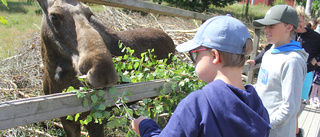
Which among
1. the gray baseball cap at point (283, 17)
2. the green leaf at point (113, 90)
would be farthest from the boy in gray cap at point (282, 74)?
the green leaf at point (113, 90)

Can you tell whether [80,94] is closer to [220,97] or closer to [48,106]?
[48,106]

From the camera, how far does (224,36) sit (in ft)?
3.76

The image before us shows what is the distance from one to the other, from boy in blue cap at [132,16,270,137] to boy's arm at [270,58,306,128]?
0.99 m

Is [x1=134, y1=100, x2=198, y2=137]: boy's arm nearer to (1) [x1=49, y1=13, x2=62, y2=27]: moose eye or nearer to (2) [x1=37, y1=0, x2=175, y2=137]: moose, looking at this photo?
(2) [x1=37, y1=0, x2=175, y2=137]: moose

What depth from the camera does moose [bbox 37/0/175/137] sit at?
190cm

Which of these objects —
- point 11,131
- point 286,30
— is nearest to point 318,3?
point 286,30

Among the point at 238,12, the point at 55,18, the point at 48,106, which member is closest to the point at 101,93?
the point at 48,106

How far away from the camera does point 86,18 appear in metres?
2.75

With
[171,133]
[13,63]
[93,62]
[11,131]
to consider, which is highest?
[93,62]

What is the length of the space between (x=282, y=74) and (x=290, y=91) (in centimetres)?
21

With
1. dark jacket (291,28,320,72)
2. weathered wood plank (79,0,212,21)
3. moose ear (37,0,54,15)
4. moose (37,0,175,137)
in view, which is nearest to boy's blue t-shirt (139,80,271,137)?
moose (37,0,175,137)

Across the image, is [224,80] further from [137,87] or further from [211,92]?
[137,87]

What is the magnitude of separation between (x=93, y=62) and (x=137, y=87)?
45 centimetres

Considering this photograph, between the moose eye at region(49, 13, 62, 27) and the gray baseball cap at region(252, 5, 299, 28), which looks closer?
the gray baseball cap at region(252, 5, 299, 28)
